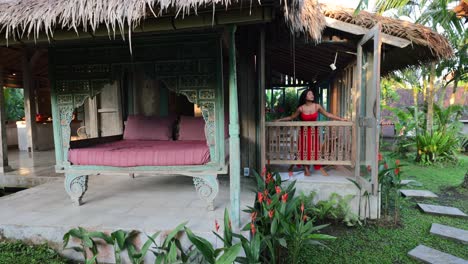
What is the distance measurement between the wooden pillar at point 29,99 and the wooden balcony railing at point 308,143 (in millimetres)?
6436

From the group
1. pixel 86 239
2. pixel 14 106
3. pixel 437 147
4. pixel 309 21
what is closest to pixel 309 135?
pixel 309 21

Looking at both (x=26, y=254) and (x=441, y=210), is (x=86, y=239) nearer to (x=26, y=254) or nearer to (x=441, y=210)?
(x=26, y=254)

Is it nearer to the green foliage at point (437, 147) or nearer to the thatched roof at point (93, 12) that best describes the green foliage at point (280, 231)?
the thatched roof at point (93, 12)

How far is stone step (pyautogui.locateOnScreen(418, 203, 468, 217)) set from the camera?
13.2 feet

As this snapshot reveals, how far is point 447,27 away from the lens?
19.9ft

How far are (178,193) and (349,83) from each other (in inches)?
145

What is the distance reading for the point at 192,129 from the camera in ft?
15.1

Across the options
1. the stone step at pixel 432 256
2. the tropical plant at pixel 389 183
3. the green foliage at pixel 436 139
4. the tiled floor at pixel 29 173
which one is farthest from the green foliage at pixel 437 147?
the tiled floor at pixel 29 173

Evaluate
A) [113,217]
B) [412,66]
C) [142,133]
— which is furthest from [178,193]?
[412,66]

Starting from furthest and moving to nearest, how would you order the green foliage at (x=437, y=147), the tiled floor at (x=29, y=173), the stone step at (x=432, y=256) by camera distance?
the green foliage at (x=437, y=147) < the tiled floor at (x=29, y=173) < the stone step at (x=432, y=256)

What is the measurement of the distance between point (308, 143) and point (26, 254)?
3.69 metres

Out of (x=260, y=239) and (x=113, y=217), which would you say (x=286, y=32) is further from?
(x=113, y=217)

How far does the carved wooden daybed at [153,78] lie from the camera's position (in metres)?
3.24

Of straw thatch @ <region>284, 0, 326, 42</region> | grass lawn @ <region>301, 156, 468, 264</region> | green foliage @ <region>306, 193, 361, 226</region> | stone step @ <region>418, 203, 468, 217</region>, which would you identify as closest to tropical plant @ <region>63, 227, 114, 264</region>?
grass lawn @ <region>301, 156, 468, 264</region>
